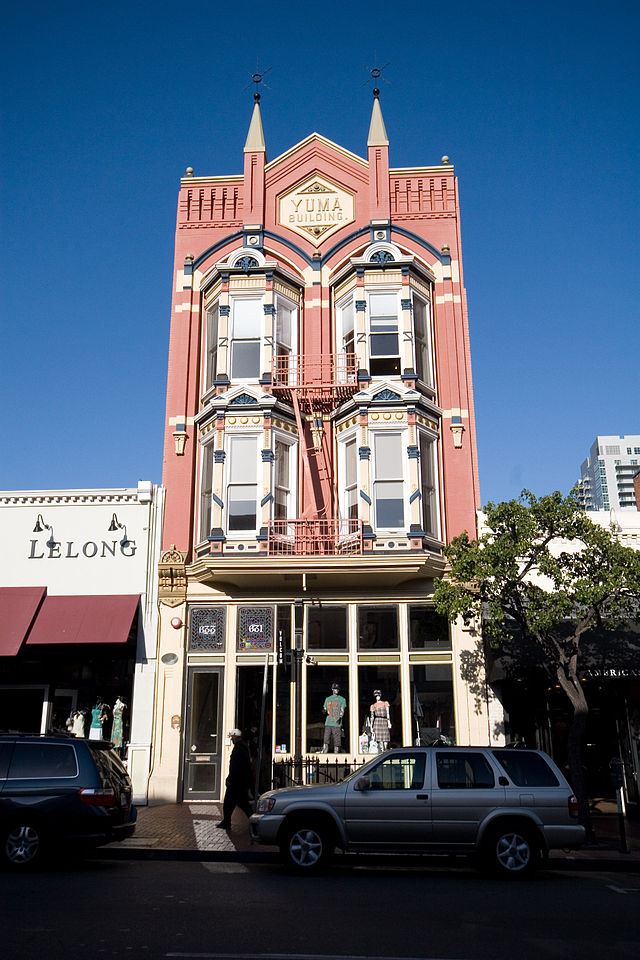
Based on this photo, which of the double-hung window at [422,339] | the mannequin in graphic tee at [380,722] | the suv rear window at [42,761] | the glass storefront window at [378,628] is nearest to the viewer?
the suv rear window at [42,761]

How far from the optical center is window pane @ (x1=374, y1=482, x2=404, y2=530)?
20.1m

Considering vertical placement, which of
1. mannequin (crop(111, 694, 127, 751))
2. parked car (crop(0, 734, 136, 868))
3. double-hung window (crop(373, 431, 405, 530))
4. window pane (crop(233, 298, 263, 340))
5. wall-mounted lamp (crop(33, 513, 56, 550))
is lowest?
parked car (crop(0, 734, 136, 868))

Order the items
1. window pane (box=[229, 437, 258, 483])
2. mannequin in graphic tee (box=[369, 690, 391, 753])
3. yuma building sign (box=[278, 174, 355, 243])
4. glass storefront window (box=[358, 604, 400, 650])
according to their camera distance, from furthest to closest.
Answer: yuma building sign (box=[278, 174, 355, 243]) → window pane (box=[229, 437, 258, 483]) → glass storefront window (box=[358, 604, 400, 650]) → mannequin in graphic tee (box=[369, 690, 391, 753])

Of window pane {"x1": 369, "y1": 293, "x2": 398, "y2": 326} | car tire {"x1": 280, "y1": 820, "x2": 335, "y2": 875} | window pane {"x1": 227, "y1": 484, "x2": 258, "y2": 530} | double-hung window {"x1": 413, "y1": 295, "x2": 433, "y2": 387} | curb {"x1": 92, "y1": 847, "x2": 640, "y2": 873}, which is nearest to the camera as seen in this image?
car tire {"x1": 280, "y1": 820, "x2": 335, "y2": 875}

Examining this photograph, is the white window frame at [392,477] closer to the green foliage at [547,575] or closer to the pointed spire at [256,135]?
the green foliage at [547,575]

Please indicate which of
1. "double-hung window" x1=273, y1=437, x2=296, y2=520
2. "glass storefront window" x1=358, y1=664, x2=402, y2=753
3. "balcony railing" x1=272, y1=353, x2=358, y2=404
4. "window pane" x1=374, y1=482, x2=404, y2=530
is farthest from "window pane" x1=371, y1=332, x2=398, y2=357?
"glass storefront window" x1=358, y1=664, x2=402, y2=753

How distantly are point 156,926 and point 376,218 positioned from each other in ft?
63.5

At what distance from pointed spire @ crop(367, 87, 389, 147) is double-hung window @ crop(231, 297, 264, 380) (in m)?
6.06

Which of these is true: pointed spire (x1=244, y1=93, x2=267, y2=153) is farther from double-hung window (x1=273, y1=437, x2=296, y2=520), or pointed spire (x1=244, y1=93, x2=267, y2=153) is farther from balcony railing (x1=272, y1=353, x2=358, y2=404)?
double-hung window (x1=273, y1=437, x2=296, y2=520)

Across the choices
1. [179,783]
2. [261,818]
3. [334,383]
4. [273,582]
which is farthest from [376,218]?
[261,818]

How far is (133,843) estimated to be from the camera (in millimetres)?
13219

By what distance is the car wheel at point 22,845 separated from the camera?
36.7ft

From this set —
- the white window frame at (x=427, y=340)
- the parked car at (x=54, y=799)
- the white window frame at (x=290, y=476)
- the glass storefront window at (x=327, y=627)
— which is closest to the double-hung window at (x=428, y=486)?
the white window frame at (x=427, y=340)

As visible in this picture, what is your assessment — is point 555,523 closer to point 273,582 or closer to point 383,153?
point 273,582
